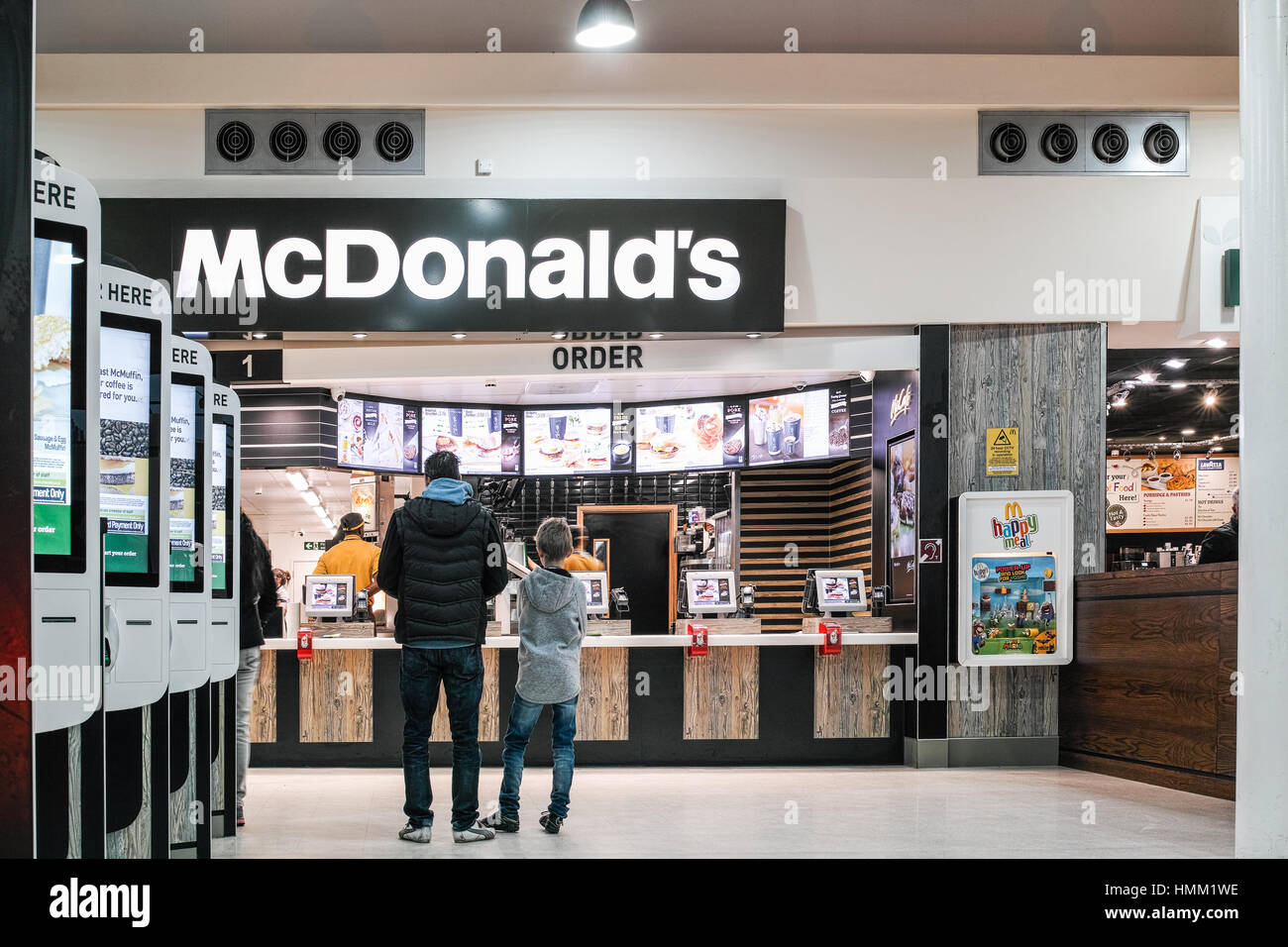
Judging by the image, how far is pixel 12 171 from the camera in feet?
8.34

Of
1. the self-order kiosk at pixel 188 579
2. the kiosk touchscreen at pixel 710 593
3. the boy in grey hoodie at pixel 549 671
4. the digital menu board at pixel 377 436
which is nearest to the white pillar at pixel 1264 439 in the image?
the boy in grey hoodie at pixel 549 671

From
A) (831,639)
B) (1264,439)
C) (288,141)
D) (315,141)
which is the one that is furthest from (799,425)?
(1264,439)

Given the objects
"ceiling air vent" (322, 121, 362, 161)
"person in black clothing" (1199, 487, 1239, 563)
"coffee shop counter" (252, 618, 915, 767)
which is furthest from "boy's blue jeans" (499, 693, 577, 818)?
"ceiling air vent" (322, 121, 362, 161)

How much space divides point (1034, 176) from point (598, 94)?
2938 mm

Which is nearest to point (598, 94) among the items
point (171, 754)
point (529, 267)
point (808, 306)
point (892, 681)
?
point (529, 267)

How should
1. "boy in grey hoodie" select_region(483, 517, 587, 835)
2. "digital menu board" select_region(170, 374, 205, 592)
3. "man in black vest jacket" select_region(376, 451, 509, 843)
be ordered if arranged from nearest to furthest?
"digital menu board" select_region(170, 374, 205, 592)
"man in black vest jacket" select_region(376, 451, 509, 843)
"boy in grey hoodie" select_region(483, 517, 587, 835)

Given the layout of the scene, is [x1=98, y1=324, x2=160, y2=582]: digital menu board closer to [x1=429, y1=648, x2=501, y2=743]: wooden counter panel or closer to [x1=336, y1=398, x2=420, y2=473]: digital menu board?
[x1=429, y1=648, x2=501, y2=743]: wooden counter panel

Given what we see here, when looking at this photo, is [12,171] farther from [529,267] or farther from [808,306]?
[808,306]

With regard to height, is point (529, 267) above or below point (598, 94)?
below

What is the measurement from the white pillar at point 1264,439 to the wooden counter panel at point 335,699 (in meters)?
5.61

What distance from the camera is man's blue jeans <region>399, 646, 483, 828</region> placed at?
5.38m

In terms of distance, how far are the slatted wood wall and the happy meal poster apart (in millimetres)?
3177

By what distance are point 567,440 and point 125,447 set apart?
6.53m

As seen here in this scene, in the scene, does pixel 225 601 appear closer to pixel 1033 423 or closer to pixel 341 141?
pixel 341 141
